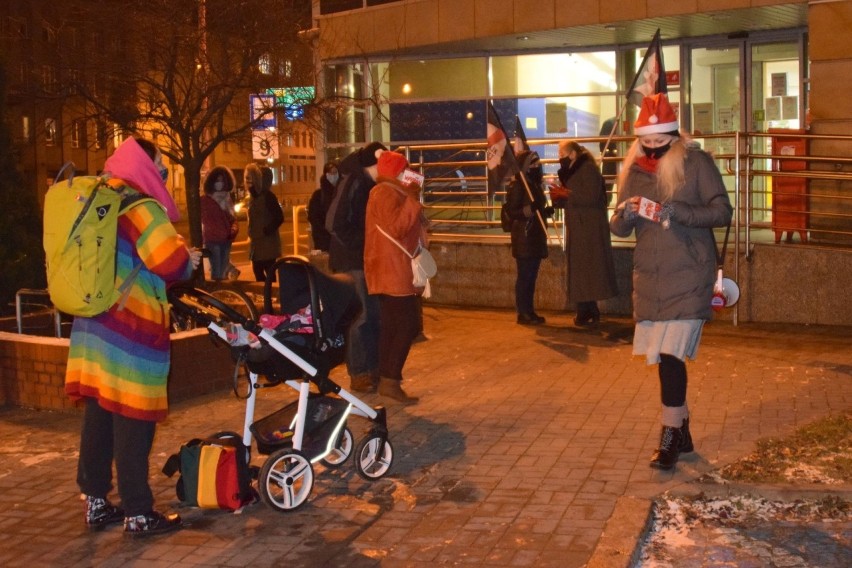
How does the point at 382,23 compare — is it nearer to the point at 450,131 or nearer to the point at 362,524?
the point at 450,131

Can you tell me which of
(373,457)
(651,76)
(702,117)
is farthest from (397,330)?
(702,117)

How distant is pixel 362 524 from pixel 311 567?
0.62 metres

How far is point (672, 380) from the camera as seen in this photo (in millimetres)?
6586

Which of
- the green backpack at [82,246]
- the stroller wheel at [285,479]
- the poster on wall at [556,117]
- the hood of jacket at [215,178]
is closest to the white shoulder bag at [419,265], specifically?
the stroller wheel at [285,479]

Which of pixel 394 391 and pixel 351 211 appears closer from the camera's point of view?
pixel 394 391

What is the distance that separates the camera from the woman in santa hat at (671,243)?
6.48 metres

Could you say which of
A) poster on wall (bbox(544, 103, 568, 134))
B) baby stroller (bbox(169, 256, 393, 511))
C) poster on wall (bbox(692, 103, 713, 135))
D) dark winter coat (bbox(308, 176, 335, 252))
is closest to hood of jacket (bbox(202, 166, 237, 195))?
dark winter coat (bbox(308, 176, 335, 252))

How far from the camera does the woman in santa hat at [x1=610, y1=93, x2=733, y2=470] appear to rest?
6477 mm

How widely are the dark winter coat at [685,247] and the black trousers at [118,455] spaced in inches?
111

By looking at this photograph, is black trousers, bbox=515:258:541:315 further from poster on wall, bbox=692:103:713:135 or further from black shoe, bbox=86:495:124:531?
black shoe, bbox=86:495:124:531

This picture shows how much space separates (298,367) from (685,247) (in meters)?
2.22

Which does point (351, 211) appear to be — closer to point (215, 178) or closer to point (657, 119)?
point (657, 119)

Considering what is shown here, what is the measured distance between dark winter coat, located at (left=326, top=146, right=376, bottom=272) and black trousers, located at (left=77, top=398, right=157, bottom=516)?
11.1 ft

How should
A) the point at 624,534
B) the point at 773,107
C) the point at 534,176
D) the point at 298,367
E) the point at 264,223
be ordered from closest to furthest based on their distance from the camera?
the point at 624,534
the point at 298,367
the point at 534,176
the point at 264,223
the point at 773,107
